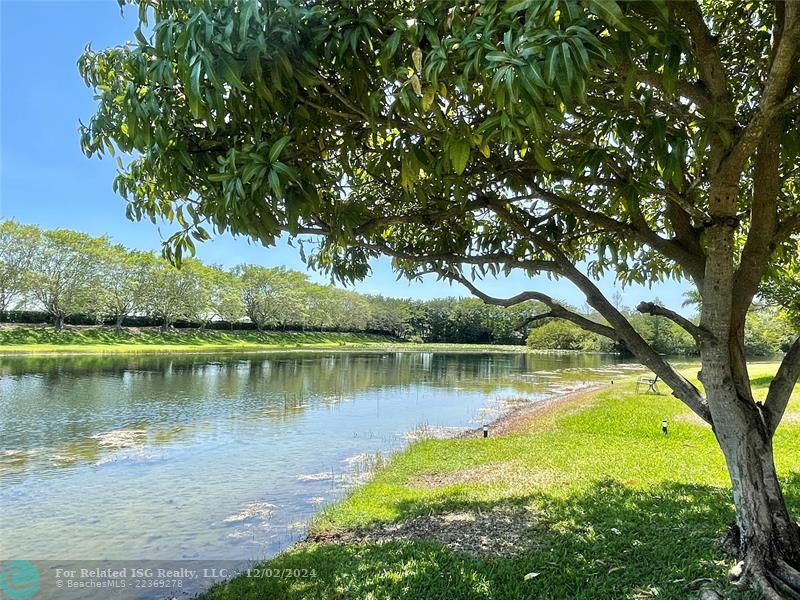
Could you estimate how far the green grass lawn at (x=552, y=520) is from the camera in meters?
4.23

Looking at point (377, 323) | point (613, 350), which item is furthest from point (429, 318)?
point (613, 350)

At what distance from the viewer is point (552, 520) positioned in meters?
6.05

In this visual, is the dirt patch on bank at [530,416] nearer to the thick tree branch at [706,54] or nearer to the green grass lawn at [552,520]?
the green grass lawn at [552,520]

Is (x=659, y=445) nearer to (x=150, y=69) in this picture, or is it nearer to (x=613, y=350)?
(x=150, y=69)

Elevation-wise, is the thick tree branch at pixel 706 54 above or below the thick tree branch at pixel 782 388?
above

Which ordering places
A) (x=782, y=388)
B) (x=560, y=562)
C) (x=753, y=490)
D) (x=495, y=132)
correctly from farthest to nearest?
(x=560, y=562), (x=782, y=388), (x=753, y=490), (x=495, y=132)

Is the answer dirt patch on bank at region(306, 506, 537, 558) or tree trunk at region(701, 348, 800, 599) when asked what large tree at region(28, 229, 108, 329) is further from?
tree trunk at region(701, 348, 800, 599)

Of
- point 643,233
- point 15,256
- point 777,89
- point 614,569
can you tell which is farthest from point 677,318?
point 15,256

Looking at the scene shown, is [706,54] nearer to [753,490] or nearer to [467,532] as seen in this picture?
[753,490]

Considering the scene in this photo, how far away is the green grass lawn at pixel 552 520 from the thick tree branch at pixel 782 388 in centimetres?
123

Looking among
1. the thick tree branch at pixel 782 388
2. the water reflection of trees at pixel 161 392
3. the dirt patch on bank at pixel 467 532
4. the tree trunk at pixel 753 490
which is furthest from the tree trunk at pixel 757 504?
the water reflection of trees at pixel 161 392

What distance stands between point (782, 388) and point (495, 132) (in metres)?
3.40

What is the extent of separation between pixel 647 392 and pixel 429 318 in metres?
76.7

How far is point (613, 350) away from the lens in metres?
81.4
